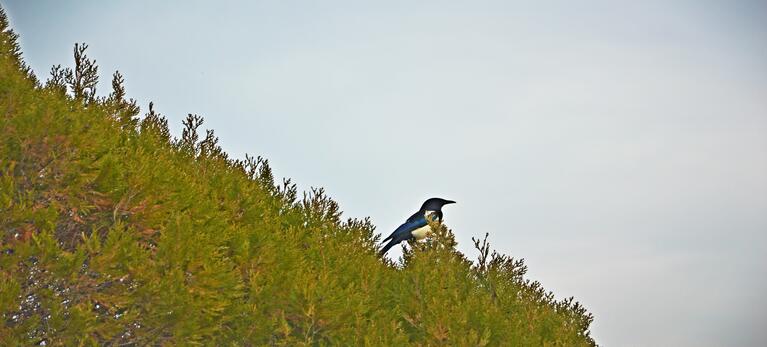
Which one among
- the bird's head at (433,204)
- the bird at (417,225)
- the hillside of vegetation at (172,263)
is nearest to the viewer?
the hillside of vegetation at (172,263)

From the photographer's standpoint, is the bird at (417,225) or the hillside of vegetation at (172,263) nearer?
the hillside of vegetation at (172,263)

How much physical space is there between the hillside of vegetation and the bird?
341cm

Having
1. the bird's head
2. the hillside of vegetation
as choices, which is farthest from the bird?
the hillside of vegetation

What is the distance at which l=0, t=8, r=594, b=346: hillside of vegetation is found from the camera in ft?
27.3

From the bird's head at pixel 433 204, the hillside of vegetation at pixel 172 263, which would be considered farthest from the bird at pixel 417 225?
the hillside of vegetation at pixel 172 263

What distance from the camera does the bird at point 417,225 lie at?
16.7 metres

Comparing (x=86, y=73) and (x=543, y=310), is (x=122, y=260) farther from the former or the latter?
(x=543, y=310)

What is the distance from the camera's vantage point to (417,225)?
679 inches

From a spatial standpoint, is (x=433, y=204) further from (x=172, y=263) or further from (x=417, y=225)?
(x=172, y=263)

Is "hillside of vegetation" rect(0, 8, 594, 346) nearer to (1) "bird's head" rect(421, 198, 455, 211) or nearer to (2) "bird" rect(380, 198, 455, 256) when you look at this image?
(2) "bird" rect(380, 198, 455, 256)

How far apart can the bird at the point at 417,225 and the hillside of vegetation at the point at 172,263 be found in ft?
11.2

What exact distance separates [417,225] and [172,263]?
8.91 m

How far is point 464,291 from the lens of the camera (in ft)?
39.4

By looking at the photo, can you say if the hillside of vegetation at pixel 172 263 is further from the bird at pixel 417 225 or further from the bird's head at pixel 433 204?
the bird's head at pixel 433 204
